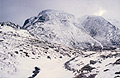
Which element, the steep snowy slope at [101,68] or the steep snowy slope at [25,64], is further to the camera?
the steep snowy slope at [25,64]

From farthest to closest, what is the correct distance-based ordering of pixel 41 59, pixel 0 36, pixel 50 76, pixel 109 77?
pixel 0 36 → pixel 41 59 → pixel 50 76 → pixel 109 77

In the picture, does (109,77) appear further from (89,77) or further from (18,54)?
(18,54)

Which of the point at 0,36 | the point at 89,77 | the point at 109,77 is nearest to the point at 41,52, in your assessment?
the point at 0,36

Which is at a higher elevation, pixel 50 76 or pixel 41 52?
pixel 41 52

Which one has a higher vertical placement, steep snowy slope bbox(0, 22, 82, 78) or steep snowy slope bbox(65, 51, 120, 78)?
steep snowy slope bbox(0, 22, 82, 78)

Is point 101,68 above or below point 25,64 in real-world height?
below

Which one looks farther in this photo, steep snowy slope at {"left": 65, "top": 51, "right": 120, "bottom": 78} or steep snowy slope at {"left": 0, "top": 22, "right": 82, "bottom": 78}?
steep snowy slope at {"left": 0, "top": 22, "right": 82, "bottom": 78}

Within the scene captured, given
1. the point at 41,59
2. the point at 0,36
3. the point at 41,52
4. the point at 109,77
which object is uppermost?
the point at 0,36

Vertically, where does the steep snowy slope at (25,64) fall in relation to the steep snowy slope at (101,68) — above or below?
above

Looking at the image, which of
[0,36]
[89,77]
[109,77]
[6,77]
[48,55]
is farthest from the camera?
[0,36]

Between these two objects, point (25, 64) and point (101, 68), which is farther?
point (25, 64)

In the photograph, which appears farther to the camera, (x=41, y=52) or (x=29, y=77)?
(x=41, y=52)
